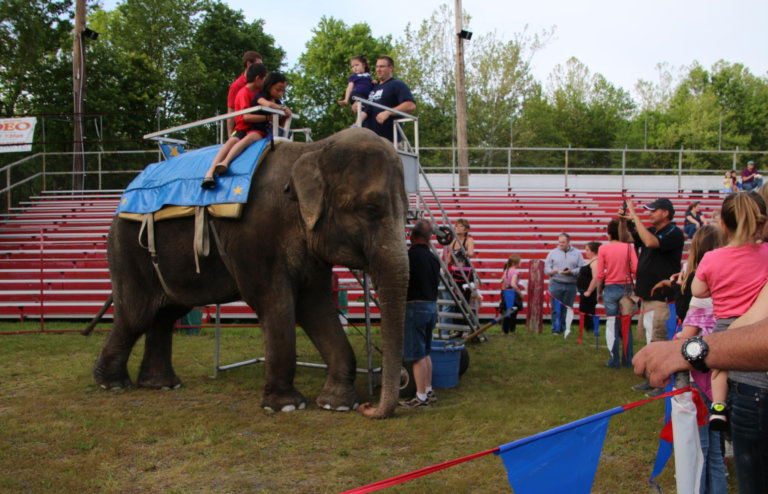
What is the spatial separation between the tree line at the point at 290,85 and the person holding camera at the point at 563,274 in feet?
67.5

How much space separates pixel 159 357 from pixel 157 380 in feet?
0.92

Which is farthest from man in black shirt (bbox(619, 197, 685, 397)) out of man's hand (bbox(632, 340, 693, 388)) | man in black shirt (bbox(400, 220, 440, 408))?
man's hand (bbox(632, 340, 693, 388))

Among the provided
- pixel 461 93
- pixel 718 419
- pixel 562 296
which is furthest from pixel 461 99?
pixel 718 419

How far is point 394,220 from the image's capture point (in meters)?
6.27

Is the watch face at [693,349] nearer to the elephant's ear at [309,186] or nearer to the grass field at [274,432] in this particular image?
the grass field at [274,432]

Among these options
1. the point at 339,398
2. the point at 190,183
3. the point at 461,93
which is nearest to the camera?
the point at 339,398

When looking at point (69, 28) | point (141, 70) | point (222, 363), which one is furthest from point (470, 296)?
point (141, 70)

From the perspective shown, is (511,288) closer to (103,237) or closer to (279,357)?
(279,357)

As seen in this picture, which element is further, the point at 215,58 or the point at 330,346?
the point at 215,58

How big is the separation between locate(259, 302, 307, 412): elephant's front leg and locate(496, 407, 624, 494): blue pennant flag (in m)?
4.07

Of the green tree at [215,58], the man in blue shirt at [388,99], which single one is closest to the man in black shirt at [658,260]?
the man in blue shirt at [388,99]

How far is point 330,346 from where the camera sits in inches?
282

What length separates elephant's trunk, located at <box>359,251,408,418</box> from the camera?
6.11 meters

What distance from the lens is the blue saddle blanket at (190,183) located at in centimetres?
691
